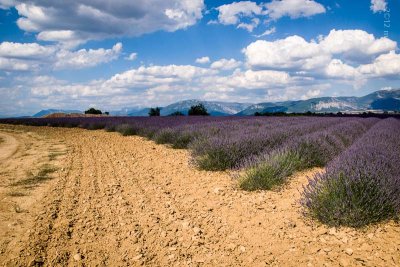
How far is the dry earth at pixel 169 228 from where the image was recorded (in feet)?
9.52

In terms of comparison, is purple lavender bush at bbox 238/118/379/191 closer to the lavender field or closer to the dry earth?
the lavender field

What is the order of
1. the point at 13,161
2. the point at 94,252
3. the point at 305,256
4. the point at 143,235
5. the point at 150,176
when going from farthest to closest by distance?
1. the point at 13,161
2. the point at 150,176
3. the point at 143,235
4. the point at 94,252
5. the point at 305,256

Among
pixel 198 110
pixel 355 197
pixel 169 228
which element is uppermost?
pixel 198 110

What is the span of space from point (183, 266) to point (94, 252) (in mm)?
935

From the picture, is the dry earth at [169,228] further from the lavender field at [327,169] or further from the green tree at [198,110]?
the green tree at [198,110]

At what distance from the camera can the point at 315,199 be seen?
348 centimetres

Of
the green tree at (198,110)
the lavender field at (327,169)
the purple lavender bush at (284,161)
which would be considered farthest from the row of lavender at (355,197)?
the green tree at (198,110)

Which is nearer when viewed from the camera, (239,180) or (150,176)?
(239,180)

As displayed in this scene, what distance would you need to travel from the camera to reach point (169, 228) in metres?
3.60

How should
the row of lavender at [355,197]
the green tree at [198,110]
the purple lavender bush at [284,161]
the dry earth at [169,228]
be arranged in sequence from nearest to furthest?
the dry earth at [169,228]
the row of lavender at [355,197]
the purple lavender bush at [284,161]
the green tree at [198,110]

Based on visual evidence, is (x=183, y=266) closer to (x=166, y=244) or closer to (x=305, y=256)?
(x=166, y=244)

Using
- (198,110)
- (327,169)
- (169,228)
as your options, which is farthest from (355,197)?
(198,110)

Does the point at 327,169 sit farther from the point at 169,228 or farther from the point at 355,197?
the point at 169,228

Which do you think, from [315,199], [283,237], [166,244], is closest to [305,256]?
[283,237]
